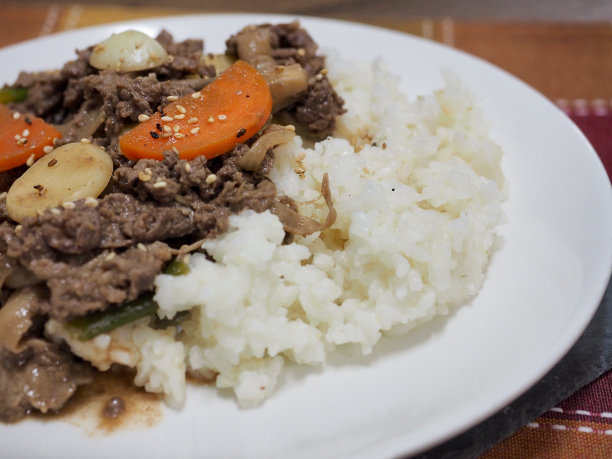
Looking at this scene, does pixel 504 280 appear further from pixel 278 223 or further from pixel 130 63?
pixel 130 63

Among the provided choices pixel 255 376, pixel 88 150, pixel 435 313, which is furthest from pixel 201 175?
pixel 435 313

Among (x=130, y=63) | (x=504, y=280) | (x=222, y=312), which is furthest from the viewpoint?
(x=130, y=63)

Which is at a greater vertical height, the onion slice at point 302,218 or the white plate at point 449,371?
the onion slice at point 302,218

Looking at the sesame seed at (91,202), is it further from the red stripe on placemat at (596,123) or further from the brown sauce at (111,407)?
the red stripe on placemat at (596,123)

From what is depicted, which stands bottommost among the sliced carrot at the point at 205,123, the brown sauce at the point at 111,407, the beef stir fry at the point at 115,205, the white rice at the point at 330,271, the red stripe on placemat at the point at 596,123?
the red stripe on placemat at the point at 596,123

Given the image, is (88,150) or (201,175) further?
(88,150)

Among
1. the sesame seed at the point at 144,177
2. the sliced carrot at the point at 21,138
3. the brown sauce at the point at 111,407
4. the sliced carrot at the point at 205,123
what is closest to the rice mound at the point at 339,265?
the brown sauce at the point at 111,407
